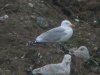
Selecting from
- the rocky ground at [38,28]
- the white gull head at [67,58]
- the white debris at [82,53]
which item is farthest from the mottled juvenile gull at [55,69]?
the white debris at [82,53]

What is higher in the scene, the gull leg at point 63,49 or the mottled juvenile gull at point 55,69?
Result: the gull leg at point 63,49

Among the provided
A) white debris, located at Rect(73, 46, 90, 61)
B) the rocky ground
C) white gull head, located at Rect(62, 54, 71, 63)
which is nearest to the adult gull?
the rocky ground

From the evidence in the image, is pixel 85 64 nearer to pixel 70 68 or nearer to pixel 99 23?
pixel 70 68

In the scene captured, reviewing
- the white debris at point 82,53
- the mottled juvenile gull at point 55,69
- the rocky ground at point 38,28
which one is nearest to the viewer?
the mottled juvenile gull at point 55,69

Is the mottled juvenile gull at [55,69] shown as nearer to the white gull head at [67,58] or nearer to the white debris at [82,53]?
the white gull head at [67,58]

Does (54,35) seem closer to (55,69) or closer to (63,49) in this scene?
(63,49)

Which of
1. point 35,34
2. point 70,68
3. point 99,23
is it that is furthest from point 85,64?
point 99,23

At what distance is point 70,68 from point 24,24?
2.03m

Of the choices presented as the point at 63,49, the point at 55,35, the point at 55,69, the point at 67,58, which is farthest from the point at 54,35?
the point at 55,69

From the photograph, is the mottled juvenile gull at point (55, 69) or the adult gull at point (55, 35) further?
the adult gull at point (55, 35)

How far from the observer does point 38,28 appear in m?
11.7

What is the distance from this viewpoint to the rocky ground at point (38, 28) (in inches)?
400

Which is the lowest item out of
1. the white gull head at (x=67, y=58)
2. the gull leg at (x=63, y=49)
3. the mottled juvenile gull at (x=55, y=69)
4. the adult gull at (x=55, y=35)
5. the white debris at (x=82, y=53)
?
the mottled juvenile gull at (x=55, y=69)

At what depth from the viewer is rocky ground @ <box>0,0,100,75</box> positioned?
1015 centimetres
